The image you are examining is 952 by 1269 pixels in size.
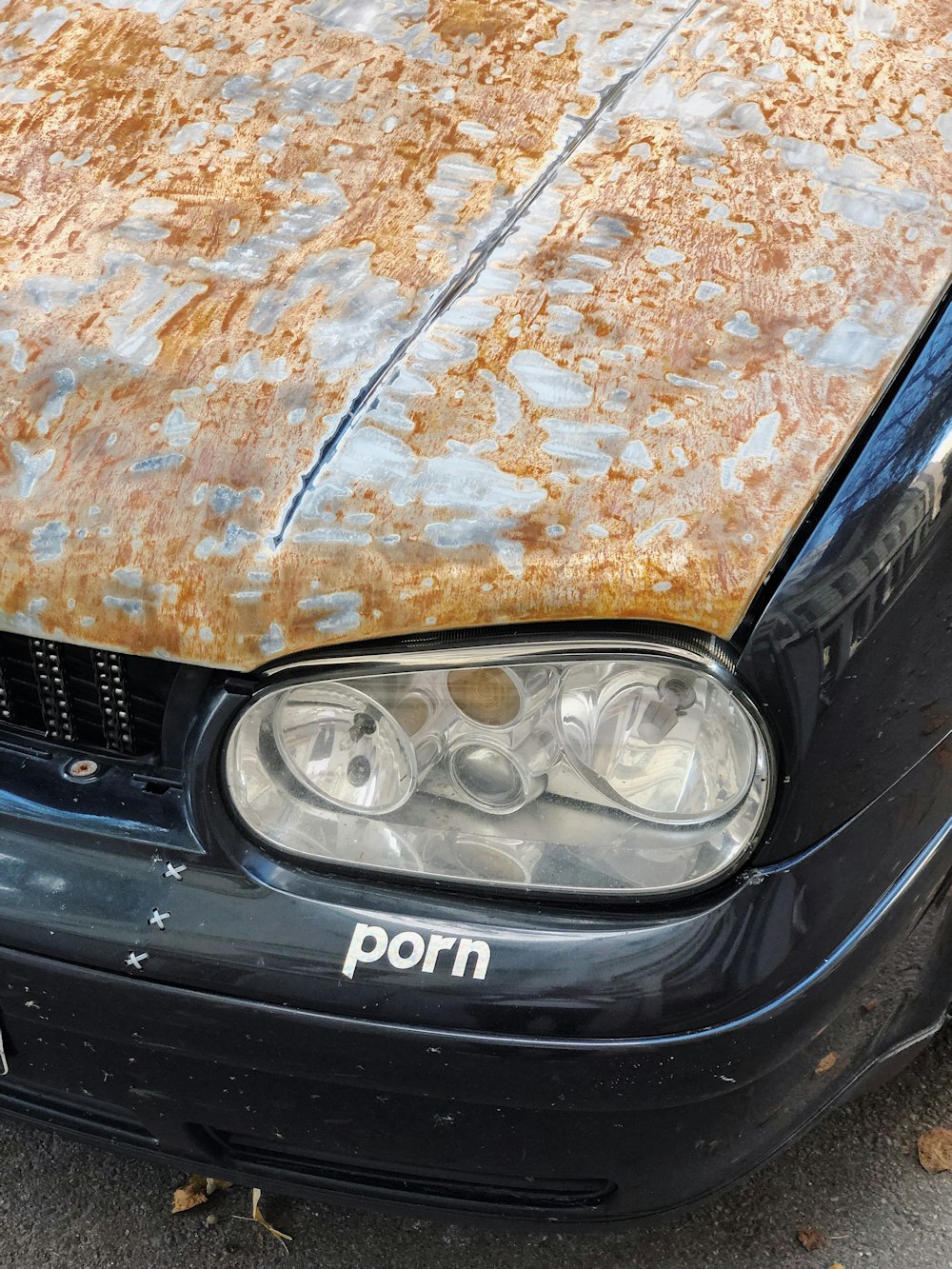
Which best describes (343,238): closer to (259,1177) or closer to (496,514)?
(496,514)

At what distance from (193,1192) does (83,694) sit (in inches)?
36.7

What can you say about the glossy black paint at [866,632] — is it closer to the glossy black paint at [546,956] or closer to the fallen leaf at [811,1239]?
the glossy black paint at [546,956]

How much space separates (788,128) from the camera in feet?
5.75

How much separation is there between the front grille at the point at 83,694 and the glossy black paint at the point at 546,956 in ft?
0.12

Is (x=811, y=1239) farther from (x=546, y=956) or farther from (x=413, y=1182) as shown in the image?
(x=546, y=956)

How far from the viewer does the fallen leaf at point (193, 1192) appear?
78.8 inches

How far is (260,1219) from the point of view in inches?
78.4

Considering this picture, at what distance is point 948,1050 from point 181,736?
4.93 ft

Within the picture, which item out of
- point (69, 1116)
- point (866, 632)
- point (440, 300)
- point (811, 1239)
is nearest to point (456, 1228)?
point (811, 1239)

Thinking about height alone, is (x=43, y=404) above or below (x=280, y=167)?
below

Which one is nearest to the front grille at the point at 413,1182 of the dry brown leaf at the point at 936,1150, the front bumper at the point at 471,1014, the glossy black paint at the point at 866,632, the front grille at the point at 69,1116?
the front bumper at the point at 471,1014

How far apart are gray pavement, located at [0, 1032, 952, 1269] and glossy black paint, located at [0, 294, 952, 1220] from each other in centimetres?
44

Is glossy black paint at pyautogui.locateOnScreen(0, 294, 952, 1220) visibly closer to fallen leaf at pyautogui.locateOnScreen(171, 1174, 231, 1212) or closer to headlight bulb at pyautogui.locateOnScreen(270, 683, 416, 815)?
headlight bulb at pyautogui.locateOnScreen(270, 683, 416, 815)

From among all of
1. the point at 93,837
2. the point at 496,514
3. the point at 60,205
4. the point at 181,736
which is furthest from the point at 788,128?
the point at 93,837
